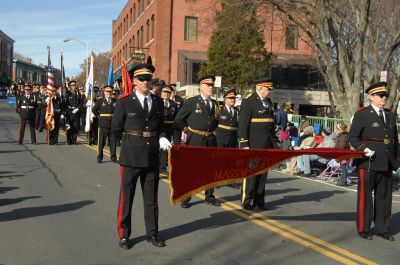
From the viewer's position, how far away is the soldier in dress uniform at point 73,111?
733 inches

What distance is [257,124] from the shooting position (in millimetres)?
8438

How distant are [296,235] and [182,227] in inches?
62.3

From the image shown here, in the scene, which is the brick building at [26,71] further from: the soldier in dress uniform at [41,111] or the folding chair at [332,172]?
the folding chair at [332,172]

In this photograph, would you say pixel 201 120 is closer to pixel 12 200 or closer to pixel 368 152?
pixel 368 152

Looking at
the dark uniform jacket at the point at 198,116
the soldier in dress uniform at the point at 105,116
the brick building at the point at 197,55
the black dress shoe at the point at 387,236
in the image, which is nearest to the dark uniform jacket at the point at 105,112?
the soldier in dress uniform at the point at 105,116

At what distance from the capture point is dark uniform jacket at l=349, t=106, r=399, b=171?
695 cm

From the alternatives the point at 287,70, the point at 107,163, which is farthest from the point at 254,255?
the point at 287,70

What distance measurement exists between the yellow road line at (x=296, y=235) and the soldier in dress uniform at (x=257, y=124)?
0.35 m

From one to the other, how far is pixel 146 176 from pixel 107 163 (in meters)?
7.77

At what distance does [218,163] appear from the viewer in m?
6.91

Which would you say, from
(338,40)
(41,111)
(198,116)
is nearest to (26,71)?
(41,111)

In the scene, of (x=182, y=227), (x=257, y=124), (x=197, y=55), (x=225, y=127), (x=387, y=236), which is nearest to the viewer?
(x=387, y=236)

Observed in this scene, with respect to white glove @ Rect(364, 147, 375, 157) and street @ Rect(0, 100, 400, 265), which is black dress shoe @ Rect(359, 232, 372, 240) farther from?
white glove @ Rect(364, 147, 375, 157)

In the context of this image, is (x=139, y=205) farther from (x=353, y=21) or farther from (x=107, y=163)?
(x=353, y=21)
